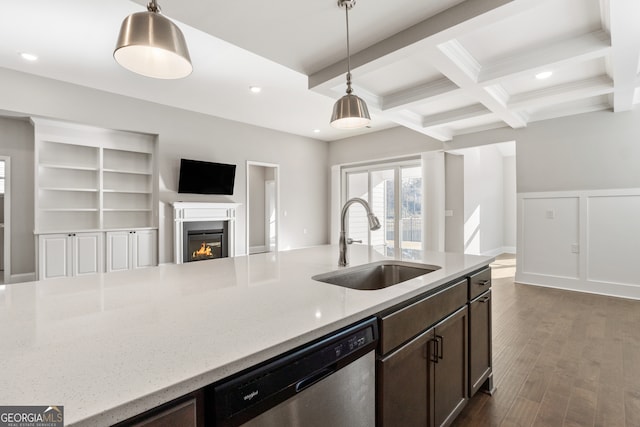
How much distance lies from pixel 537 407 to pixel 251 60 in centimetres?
417

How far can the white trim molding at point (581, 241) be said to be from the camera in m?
4.19

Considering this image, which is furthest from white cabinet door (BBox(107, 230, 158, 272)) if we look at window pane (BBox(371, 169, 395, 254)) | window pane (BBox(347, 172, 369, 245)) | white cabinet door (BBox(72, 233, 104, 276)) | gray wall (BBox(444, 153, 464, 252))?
gray wall (BBox(444, 153, 464, 252))

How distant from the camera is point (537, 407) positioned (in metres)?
1.91

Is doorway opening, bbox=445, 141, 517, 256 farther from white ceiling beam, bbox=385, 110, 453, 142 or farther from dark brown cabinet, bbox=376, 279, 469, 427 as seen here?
dark brown cabinet, bbox=376, 279, 469, 427

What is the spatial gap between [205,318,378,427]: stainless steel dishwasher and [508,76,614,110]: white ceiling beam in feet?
14.5

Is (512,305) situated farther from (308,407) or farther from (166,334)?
(166,334)

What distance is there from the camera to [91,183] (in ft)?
Result: 16.5

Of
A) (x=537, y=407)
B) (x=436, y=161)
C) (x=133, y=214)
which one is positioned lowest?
(x=537, y=407)

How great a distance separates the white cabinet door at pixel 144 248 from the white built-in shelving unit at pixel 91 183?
24mm

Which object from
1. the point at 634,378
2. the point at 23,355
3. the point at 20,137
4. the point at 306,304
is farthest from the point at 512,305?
the point at 20,137

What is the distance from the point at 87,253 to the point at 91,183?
1172 mm

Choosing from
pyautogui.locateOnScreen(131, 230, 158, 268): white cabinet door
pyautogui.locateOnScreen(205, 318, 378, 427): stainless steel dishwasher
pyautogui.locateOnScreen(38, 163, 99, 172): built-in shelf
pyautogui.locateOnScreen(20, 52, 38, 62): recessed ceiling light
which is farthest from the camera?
pyautogui.locateOnScreen(131, 230, 158, 268): white cabinet door

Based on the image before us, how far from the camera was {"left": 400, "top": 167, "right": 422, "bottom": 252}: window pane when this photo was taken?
21.8 feet

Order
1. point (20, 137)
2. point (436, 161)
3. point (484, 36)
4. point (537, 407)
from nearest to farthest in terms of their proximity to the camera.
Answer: point (537, 407) < point (484, 36) < point (20, 137) < point (436, 161)
